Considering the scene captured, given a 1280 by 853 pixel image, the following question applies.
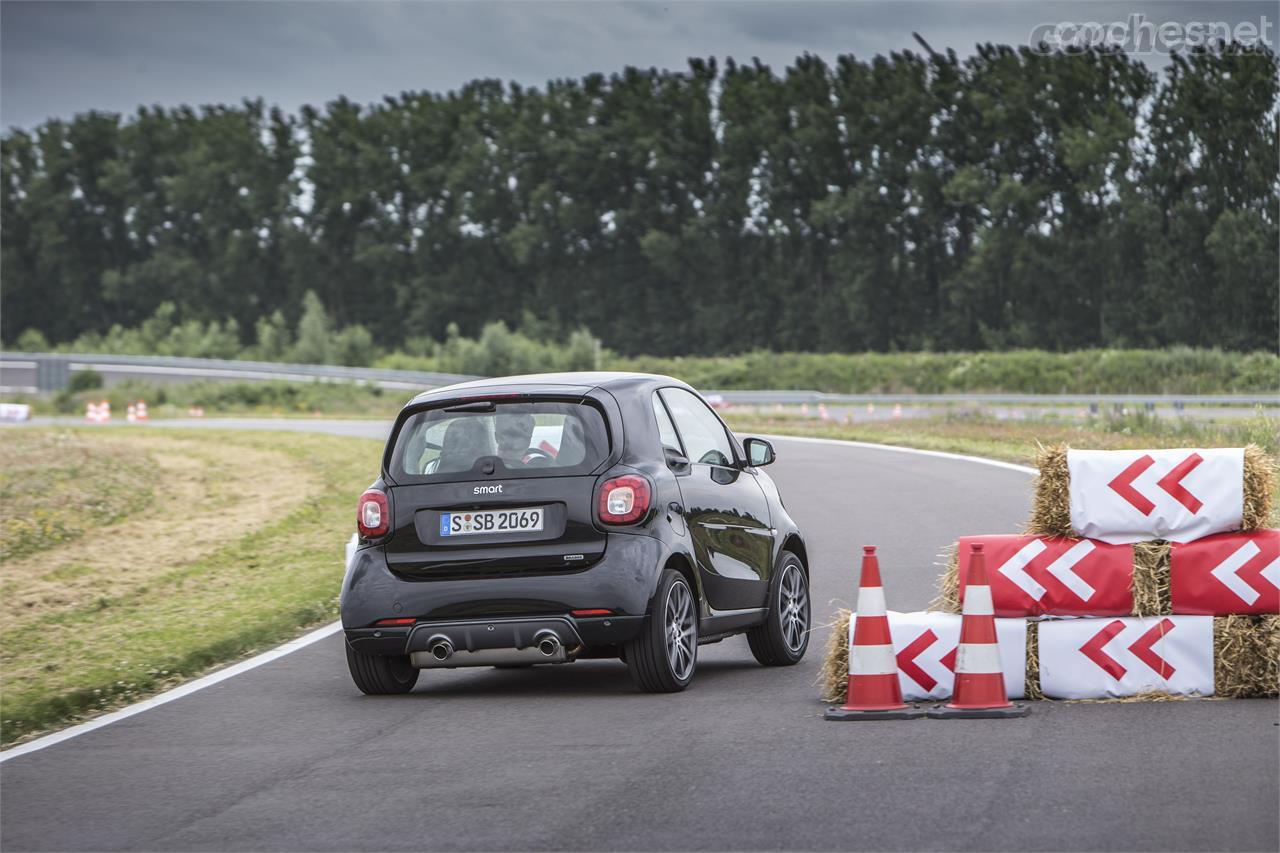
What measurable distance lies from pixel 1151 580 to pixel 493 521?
3.15 meters

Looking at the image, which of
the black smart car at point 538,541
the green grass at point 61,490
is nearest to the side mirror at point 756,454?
the black smart car at point 538,541

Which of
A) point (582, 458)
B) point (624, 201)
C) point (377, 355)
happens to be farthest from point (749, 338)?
point (582, 458)

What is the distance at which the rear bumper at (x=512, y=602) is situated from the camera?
8812 mm

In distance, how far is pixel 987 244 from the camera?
78688 millimetres

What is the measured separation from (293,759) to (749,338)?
8354 cm

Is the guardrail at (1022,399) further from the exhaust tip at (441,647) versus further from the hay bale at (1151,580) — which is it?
the exhaust tip at (441,647)

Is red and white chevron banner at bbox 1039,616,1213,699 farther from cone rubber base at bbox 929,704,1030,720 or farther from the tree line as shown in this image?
the tree line

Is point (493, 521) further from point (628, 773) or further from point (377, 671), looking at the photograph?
point (628, 773)

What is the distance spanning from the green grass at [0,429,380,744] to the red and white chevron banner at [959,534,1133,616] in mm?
4654

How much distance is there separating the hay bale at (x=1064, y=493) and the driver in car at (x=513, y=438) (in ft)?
8.24

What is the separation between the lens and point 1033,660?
8484 mm

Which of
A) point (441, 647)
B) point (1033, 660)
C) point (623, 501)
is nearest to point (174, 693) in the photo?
point (441, 647)

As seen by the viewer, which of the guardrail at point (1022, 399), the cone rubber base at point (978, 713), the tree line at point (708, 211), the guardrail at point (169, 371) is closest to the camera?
the cone rubber base at point (978, 713)

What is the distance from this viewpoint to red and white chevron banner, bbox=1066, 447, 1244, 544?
847 cm
